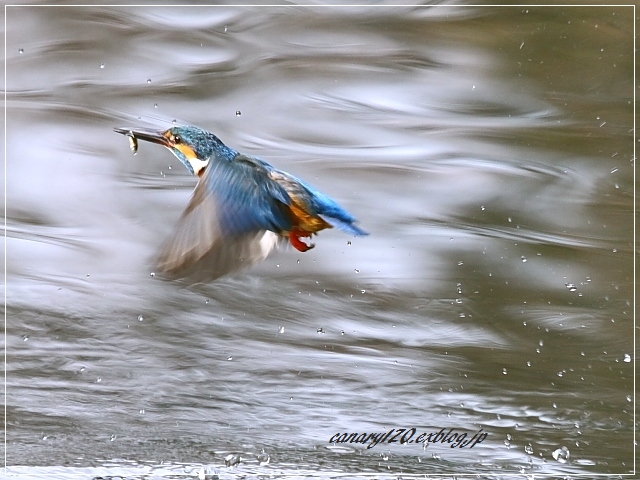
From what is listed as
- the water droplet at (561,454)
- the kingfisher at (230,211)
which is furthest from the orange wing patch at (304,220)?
the water droplet at (561,454)

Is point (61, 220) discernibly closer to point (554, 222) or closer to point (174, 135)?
point (174, 135)

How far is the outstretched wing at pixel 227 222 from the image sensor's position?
1.03 meters

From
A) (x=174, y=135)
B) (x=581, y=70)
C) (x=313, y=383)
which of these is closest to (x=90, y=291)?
(x=174, y=135)

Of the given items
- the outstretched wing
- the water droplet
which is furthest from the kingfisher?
the water droplet

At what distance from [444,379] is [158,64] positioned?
28.9 inches

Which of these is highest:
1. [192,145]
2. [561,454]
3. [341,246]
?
[192,145]

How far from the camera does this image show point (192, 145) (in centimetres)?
116

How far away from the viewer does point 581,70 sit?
119 cm

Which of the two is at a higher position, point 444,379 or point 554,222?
point 554,222

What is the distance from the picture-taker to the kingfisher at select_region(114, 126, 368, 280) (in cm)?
104

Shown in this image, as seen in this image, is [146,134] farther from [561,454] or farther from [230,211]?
[561,454]

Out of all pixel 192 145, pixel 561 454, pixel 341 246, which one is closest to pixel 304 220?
pixel 341 246

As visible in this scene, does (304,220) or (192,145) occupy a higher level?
(192,145)

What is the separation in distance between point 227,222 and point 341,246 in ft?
0.76
